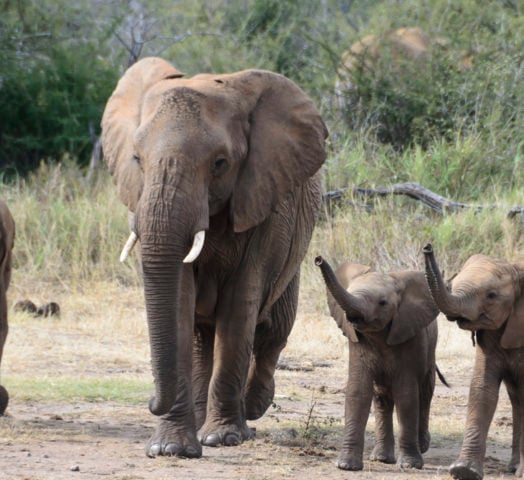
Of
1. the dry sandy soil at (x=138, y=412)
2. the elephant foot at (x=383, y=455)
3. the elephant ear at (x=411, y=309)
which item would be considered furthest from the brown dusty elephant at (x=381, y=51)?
the elephant foot at (x=383, y=455)

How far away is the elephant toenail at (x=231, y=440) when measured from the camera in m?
7.26

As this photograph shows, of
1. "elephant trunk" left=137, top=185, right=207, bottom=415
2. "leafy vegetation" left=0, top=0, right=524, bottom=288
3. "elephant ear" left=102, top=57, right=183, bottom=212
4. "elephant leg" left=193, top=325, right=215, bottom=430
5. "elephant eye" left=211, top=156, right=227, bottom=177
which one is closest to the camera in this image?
"elephant trunk" left=137, top=185, right=207, bottom=415

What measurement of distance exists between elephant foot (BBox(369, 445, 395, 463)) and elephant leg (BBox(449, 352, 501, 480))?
2.23 feet

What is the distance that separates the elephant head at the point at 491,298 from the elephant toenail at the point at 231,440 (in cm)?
152

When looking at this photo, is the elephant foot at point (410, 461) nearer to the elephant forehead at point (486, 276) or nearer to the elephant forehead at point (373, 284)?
the elephant forehead at point (373, 284)

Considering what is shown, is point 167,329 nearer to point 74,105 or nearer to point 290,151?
point 290,151

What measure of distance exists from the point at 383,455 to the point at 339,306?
831 millimetres

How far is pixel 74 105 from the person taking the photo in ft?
58.6

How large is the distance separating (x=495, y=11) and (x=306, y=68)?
107 inches

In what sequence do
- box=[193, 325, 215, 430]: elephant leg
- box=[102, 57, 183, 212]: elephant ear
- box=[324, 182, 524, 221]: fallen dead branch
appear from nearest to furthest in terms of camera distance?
box=[102, 57, 183, 212]: elephant ear → box=[193, 325, 215, 430]: elephant leg → box=[324, 182, 524, 221]: fallen dead branch

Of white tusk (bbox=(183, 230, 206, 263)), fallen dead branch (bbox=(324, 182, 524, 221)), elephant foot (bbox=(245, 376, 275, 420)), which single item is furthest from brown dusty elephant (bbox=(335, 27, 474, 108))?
white tusk (bbox=(183, 230, 206, 263))

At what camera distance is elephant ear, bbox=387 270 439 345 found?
6.85m

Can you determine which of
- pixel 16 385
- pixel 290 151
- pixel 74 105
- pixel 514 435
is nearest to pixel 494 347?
pixel 514 435

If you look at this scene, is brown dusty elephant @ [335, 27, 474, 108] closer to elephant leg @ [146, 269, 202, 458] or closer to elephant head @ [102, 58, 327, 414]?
elephant head @ [102, 58, 327, 414]
